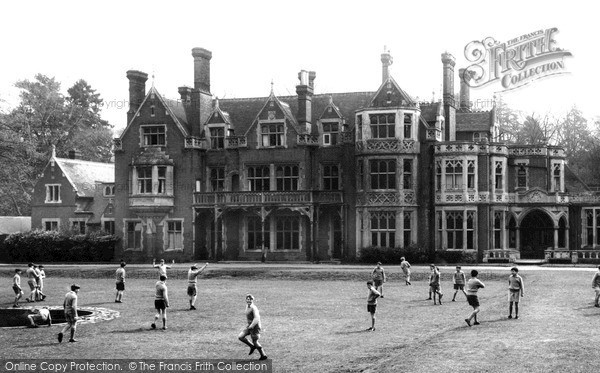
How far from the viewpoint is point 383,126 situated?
49.4m

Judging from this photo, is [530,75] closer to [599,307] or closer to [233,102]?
[233,102]

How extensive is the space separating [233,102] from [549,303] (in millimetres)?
33378

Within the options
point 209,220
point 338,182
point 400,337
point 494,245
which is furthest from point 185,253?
point 400,337

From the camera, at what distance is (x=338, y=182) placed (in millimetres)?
51719

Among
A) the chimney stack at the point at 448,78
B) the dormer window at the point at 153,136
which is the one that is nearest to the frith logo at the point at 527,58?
the chimney stack at the point at 448,78

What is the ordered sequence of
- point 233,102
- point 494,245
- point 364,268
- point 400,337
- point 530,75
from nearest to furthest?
1. point 400,337
2. point 364,268
3. point 494,245
4. point 530,75
5. point 233,102

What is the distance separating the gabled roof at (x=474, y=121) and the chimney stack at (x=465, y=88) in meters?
4.32

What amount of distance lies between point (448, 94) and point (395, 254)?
499 inches

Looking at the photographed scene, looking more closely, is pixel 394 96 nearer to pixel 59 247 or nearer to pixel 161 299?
pixel 59 247

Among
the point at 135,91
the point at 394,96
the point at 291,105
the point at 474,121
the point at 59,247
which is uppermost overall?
the point at 135,91

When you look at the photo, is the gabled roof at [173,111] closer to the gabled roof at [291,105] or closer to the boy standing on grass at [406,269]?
the gabled roof at [291,105]

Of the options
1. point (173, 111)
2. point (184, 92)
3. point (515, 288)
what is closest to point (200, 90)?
point (173, 111)

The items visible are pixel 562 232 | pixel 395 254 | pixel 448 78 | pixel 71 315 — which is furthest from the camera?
pixel 448 78

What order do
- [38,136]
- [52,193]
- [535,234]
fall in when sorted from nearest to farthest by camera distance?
[535,234], [52,193], [38,136]
